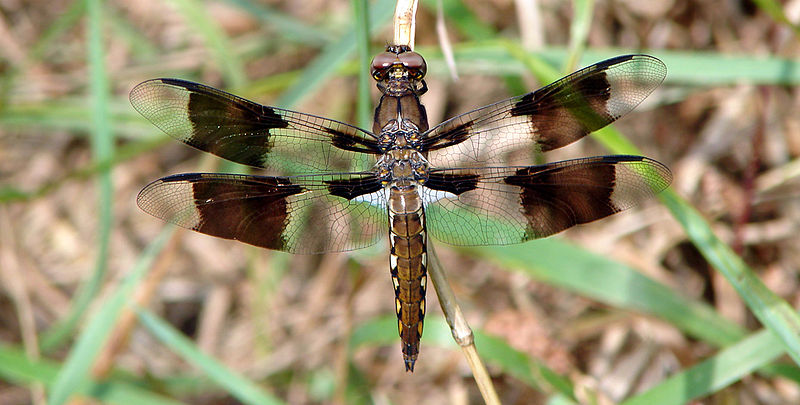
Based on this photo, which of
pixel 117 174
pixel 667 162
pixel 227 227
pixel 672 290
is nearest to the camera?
pixel 227 227

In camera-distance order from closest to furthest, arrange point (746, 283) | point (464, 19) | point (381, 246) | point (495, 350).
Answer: point (746, 283) < point (495, 350) < point (381, 246) < point (464, 19)

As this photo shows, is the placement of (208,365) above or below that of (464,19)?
below

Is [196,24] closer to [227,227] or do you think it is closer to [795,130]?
[227,227]

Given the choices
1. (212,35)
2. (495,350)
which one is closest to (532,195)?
(495,350)

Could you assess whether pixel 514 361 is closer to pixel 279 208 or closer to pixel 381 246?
pixel 381 246

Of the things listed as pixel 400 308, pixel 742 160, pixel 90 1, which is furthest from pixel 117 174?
pixel 742 160

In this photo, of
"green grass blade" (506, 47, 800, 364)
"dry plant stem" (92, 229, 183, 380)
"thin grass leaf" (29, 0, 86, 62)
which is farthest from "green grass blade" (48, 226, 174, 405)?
"green grass blade" (506, 47, 800, 364)
